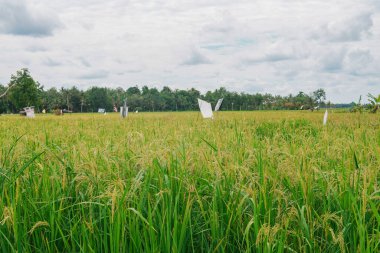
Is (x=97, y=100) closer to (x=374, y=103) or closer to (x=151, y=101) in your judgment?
(x=151, y=101)

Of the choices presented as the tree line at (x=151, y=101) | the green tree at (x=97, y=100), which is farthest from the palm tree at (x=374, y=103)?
the green tree at (x=97, y=100)

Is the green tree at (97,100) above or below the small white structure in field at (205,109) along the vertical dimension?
above

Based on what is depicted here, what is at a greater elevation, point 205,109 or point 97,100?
point 97,100

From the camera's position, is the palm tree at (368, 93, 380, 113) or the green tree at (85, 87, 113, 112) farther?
the green tree at (85, 87, 113, 112)

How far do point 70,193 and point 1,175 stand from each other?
544 mm

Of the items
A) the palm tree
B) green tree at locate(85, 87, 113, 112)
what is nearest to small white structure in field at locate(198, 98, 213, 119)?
the palm tree

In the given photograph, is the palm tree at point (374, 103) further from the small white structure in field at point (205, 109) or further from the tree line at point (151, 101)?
the tree line at point (151, 101)

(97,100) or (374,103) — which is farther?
(97,100)

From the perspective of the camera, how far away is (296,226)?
2.19 m

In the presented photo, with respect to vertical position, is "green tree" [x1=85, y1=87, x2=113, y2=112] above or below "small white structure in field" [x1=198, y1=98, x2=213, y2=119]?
above

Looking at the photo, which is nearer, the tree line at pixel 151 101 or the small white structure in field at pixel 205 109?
the small white structure in field at pixel 205 109

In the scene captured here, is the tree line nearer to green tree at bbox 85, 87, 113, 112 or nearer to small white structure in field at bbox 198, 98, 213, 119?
green tree at bbox 85, 87, 113, 112

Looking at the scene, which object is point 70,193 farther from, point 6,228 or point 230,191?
point 230,191

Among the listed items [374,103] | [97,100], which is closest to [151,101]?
[97,100]
